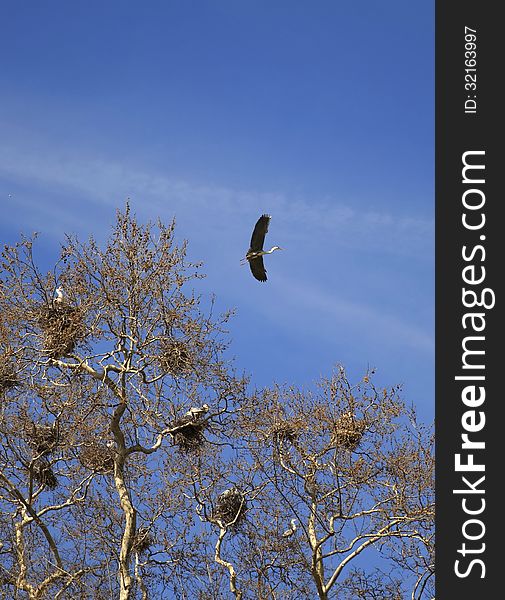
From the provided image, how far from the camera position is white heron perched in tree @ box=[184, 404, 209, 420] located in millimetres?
13023

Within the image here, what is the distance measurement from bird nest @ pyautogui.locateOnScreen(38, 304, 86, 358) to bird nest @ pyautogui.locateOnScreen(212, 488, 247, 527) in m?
3.11

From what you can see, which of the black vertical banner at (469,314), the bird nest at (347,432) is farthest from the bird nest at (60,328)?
the black vertical banner at (469,314)

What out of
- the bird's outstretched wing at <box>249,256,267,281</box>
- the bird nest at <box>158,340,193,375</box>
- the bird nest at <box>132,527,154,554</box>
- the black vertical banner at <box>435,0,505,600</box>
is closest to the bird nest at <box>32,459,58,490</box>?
the bird nest at <box>132,527,154,554</box>

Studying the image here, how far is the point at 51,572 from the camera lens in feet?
43.5

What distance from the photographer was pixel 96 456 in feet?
43.3

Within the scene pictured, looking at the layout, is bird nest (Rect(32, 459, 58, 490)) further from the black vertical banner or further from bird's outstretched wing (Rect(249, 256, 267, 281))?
the black vertical banner

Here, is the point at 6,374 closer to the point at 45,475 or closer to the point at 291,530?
the point at 45,475

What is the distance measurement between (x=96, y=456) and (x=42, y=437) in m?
0.83

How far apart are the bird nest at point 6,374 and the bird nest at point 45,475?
1.24 m

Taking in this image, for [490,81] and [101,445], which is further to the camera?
[101,445]

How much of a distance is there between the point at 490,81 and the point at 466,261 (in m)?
1.93

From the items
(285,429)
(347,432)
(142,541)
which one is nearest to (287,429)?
(285,429)

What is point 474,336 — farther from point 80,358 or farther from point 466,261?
point 80,358

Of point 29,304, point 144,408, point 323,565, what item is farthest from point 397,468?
point 29,304
